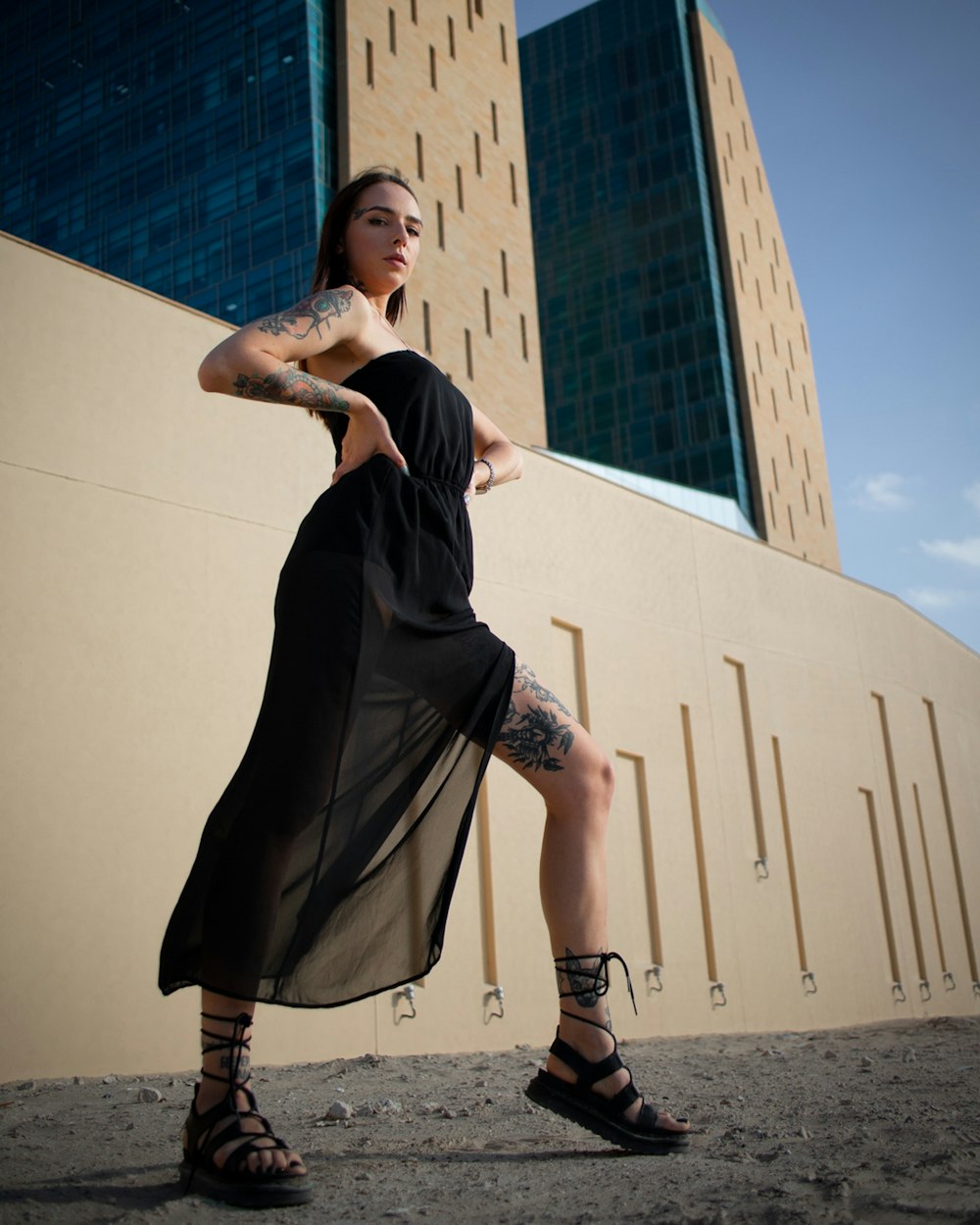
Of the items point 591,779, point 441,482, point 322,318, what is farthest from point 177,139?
point 591,779

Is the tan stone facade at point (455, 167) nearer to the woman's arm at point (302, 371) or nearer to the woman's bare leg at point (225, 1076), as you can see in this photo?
the woman's arm at point (302, 371)

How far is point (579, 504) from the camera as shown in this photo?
8.36 m

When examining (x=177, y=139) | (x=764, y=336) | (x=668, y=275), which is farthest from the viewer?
(x=668, y=275)

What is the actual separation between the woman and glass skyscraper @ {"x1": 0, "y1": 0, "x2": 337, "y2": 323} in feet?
62.3

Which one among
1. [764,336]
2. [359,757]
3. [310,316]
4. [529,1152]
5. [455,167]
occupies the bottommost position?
[529,1152]

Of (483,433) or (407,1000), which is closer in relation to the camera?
(483,433)

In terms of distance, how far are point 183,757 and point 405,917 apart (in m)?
3.31

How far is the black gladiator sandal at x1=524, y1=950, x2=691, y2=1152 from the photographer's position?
1819 mm

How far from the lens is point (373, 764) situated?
6.42 feet

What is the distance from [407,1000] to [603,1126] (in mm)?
4144

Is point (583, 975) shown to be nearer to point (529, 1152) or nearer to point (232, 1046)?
point (529, 1152)

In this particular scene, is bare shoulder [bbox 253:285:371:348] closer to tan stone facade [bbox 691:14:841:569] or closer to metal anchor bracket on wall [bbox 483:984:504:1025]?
metal anchor bracket on wall [bbox 483:984:504:1025]

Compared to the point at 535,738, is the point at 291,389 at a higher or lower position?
higher

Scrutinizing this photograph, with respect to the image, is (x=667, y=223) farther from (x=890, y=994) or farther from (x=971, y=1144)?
(x=971, y=1144)
